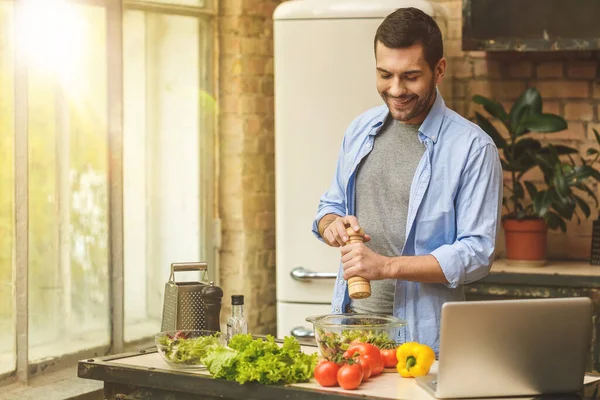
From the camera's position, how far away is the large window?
13.4 feet

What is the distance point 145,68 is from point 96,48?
329mm

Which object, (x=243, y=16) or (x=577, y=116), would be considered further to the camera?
(x=243, y=16)

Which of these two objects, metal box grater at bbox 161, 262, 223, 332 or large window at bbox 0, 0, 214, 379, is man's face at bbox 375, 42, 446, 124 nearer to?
metal box grater at bbox 161, 262, 223, 332

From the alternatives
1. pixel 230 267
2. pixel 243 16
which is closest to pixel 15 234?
pixel 230 267

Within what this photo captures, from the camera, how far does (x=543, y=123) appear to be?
4164 mm

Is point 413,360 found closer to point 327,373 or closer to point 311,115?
point 327,373

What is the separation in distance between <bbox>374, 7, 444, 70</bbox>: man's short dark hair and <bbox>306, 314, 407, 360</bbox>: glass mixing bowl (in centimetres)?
75

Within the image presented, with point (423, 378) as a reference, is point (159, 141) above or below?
above

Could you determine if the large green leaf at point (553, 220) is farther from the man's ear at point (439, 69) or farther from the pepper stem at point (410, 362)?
the pepper stem at point (410, 362)

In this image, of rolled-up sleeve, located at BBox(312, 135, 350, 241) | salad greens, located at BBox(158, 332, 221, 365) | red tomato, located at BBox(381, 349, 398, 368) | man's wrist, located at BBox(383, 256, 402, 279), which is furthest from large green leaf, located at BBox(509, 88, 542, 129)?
salad greens, located at BBox(158, 332, 221, 365)

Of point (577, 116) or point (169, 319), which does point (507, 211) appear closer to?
point (577, 116)

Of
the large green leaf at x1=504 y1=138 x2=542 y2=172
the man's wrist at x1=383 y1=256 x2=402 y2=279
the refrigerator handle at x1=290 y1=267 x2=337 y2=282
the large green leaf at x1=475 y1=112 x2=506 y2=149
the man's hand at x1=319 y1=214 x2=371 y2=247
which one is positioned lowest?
the refrigerator handle at x1=290 y1=267 x2=337 y2=282

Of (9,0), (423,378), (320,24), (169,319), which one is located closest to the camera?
(423,378)

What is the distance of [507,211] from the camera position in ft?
15.0
